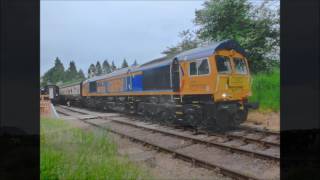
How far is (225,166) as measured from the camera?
3.40 meters

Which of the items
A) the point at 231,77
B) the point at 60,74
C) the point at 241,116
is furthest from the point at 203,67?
the point at 60,74

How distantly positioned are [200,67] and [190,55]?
0.16 metres

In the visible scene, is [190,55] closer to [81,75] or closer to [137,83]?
[137,83]

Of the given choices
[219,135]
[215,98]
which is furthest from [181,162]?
[215,98]

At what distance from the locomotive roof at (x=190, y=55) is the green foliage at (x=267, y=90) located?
0.31 metres

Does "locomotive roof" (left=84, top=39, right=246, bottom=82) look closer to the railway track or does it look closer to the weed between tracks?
the railway track

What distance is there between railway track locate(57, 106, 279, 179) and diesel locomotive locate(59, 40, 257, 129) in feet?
0.36

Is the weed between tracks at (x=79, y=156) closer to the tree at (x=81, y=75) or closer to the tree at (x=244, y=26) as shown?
the tree at (x=81, y=75)

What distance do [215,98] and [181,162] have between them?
2.38 feet

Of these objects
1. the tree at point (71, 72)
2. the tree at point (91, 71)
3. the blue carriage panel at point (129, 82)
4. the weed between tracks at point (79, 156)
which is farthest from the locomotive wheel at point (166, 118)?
the tree at point (71, 72)

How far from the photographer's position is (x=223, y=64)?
11.9ft

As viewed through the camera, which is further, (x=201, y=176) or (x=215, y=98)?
(x=215, y=98)
